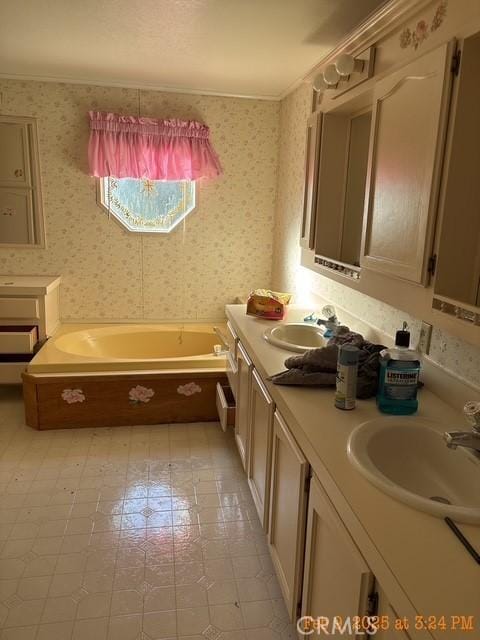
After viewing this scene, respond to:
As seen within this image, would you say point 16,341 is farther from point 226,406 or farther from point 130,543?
point 130,543

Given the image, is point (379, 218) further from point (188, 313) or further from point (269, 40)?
point (188, 313)

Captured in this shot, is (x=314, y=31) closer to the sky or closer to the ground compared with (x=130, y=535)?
closer to the sky

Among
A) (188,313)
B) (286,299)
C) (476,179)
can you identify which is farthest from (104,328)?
(476,179)

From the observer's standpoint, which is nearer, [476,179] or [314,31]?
[476,179]

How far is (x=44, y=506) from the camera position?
7.31 ft

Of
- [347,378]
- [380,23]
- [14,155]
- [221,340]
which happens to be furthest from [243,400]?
[14,155]

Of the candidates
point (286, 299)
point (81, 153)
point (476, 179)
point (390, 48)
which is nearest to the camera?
point (476, 179)

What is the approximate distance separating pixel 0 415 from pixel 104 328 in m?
0.97

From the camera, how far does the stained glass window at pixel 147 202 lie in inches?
144

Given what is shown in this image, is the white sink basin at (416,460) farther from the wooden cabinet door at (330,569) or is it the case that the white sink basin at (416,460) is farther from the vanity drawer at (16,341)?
the vanity drawer at (16,341)

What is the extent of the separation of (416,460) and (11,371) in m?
2.79

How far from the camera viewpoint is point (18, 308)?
128 inches

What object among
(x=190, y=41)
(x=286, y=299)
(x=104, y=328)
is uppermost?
(x=190, y=41)
